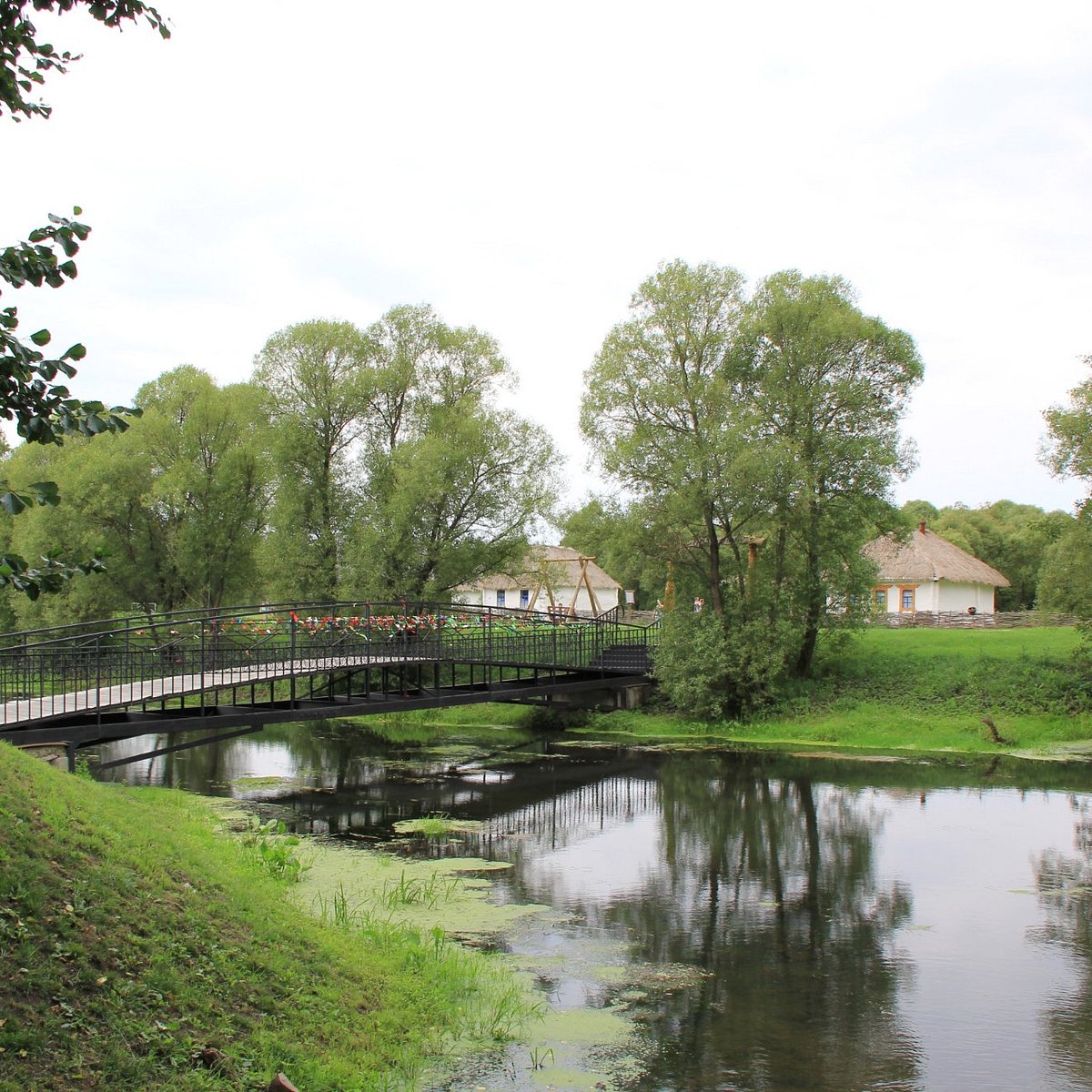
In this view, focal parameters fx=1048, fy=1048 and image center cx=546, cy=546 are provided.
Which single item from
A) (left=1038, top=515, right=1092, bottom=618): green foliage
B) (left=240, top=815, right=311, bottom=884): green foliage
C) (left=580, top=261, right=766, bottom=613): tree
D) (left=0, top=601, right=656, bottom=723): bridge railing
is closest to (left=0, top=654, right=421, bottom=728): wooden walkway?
(left=0, top=601, right=656, bottom=723): bridge railing

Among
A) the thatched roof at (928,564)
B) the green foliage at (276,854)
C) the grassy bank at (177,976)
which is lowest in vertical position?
the green foliage at (276,854)

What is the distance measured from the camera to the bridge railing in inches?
655

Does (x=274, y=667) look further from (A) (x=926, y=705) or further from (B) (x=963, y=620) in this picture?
(B) (x=963, y=620)

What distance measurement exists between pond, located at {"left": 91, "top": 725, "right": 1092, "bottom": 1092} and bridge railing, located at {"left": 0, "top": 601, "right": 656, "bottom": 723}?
2406mm

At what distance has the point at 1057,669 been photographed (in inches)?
1043

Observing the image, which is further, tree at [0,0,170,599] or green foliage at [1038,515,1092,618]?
green foliage at [1038,515,1092,618]

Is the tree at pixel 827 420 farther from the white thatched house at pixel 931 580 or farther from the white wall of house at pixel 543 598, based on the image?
the white wall of house at pixel 543 598

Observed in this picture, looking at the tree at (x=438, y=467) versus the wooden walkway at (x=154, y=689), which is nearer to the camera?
the wooden walkway at (x=154, y=689)

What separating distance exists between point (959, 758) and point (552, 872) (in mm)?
13238

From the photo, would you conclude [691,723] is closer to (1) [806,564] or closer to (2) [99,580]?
(1) [806,564]

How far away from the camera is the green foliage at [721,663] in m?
27.4

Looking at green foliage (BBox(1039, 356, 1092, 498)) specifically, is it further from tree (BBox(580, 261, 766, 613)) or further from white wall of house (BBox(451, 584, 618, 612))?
white wall of house (BBox(451, 584, 618, 612))

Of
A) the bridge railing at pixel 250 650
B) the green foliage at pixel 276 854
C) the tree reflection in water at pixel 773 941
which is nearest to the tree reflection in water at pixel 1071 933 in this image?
the tree reflection in water at pixel 773 941

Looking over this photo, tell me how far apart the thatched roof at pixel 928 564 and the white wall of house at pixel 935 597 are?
0.32 meters
